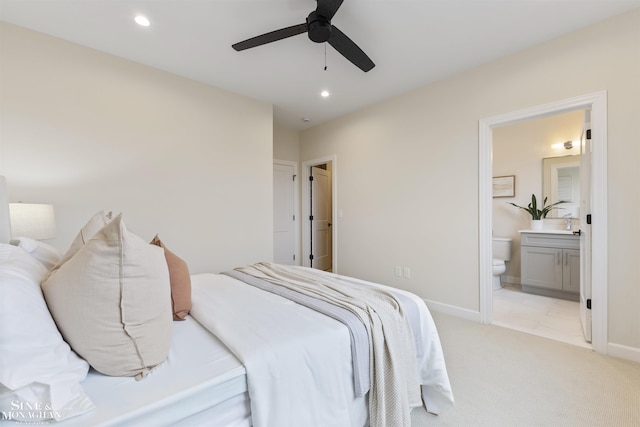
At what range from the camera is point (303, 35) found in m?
2.31

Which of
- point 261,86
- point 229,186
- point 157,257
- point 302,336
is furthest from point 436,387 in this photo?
point 261,86

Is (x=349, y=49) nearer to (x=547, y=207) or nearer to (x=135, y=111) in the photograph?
(x=135, y=111)

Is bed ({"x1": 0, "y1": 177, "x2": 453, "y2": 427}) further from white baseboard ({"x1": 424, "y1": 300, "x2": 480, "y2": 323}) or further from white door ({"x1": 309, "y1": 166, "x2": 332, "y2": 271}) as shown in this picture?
white door ({"x1": 309, "y1": 166, "x2": 332, "y2": 271})

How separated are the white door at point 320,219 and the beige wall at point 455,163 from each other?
0.63 meters

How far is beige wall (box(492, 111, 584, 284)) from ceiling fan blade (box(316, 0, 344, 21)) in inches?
148

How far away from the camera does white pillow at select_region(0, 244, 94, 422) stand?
0.66 metres

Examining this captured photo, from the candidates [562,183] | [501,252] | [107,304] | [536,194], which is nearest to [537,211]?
[536,194]

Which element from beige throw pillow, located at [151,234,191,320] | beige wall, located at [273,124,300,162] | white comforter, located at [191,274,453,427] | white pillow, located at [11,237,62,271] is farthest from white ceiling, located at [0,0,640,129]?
white comforter, located at [191,274,453,427]

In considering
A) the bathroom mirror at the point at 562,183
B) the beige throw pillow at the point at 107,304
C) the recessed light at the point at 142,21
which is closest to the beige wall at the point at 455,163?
the bathroom mirror at the point at 562,183

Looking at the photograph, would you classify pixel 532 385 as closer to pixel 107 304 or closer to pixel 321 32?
pixel 107 304

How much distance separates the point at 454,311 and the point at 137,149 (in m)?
3.83

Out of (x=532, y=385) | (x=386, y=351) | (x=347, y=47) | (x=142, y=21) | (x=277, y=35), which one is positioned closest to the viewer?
(x=386, y=351)

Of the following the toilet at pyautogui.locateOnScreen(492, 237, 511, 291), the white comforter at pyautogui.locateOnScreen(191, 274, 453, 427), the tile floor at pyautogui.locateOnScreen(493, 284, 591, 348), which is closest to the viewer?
the white comforter at pyautogui.locateOnScreen(191, 274, 453, 427)

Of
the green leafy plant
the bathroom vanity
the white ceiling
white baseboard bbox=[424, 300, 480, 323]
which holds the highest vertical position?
the white ceiling
